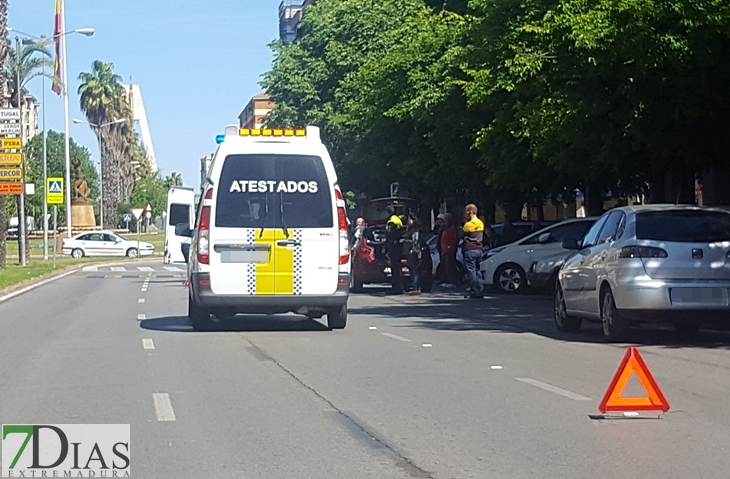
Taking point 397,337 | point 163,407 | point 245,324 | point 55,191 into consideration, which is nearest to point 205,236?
point 245,324

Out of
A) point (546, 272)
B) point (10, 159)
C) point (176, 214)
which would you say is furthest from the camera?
point (176, 214)

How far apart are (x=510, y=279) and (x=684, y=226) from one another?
11969 millimetres

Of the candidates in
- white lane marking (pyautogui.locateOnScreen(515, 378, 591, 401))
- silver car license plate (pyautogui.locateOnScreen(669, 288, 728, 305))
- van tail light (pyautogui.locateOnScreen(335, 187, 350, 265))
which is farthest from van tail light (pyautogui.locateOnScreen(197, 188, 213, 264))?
silver car license plate (pyautogui.locateOnScreen(669, 288, 728, 305))

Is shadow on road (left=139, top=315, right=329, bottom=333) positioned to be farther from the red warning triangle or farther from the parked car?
the red warning triangle

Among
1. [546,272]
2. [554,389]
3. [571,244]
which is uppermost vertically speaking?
[571,244]

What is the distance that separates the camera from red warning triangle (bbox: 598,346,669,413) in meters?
9.28

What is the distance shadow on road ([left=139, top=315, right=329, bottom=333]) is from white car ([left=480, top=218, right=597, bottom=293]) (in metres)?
7.51

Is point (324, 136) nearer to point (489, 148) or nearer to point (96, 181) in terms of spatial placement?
point (489, 148)

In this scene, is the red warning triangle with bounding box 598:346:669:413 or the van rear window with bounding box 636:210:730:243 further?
the van rear window with bounding box 636:210:730:243

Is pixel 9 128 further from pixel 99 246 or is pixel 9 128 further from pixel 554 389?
pixel 99 246

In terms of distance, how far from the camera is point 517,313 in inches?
837

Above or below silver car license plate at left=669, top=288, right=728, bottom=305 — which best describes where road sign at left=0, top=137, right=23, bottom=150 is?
above

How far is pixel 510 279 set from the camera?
88.0ft

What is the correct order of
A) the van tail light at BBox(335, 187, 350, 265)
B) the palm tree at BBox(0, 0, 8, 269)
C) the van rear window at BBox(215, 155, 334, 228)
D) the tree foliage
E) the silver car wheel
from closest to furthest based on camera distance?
the van rear window at BBox(215, 155, 334, 228), the van tail light at BBox(335, 187, 350, 265), the tree foliage, the silver car wheel, the palm tree at BBox(0, 0, 8, 269)
